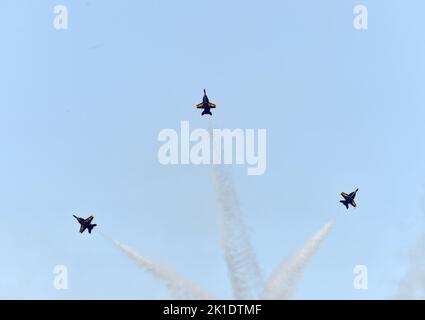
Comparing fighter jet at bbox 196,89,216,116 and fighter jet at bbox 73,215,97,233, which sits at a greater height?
fighter jet at bbox 196,89,216,116

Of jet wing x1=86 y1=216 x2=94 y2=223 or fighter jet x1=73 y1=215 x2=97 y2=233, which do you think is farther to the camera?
jet wing x1=86 y1=216 x2=94 y2=223

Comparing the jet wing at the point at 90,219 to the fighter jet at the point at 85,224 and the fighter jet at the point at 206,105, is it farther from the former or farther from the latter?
the fighter jet at the point at 206,105

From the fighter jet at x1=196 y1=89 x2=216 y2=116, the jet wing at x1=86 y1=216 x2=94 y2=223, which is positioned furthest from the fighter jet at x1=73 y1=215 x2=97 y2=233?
the fighter jet at x1=196 y1=89 x2=216 y2=116

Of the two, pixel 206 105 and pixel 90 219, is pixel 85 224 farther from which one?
pixel 206 105

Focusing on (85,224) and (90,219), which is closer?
(85,224)

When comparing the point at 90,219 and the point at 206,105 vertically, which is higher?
the point at 206,105

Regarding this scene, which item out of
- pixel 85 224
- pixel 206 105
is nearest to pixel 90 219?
pixel 85 224

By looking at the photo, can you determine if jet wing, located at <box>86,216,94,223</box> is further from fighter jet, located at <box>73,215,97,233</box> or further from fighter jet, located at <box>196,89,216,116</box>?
fighter jet, located at <box>196,89,216,116</box>

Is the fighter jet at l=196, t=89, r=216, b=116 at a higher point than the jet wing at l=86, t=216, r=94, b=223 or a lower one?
higher

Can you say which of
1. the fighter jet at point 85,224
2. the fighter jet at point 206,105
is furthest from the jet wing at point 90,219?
the fighter jet at point 206,105
